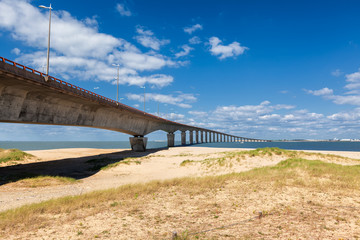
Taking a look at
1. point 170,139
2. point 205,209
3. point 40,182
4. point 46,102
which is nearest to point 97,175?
point 40,182

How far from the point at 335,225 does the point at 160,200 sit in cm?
981

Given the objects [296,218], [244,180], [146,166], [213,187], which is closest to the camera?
[296,218]

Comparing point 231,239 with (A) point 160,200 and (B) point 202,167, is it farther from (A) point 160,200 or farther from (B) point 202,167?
(B) point 202,167

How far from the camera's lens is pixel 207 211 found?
1263cm

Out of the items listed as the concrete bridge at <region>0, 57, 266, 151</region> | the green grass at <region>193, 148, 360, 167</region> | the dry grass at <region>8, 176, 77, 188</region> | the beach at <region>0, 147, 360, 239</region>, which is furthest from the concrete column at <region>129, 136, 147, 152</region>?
the beach at <region>0, 147, 360, 239</region>

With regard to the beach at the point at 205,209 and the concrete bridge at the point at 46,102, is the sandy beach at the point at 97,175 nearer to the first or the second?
the beach at the point at 205,209

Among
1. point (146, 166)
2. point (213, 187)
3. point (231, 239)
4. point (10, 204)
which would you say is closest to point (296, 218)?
point (231, 239)

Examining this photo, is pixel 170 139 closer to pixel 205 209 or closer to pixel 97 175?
pixel 97 175

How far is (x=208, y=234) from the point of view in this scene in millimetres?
9570

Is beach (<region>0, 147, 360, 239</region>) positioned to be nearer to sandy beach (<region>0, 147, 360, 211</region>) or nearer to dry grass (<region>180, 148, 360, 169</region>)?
sandy beach (<region>0, 147, 360, 211</region>)

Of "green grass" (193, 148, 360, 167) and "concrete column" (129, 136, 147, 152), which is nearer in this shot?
"green grass" (193, 148, 360, 167)

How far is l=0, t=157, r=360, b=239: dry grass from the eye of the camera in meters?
9.87

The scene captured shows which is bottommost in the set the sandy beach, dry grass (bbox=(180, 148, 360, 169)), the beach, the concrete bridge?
the sandy beach

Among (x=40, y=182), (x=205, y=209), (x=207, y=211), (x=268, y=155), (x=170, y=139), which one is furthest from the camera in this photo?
(x=170, y=139)
